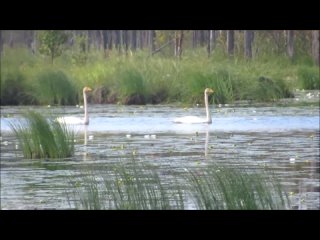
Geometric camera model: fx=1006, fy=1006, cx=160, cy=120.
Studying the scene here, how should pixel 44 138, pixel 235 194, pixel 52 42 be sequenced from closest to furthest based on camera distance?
pixel 235 194
pixel 44 138
pixel 52 42

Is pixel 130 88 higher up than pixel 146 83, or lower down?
lower down

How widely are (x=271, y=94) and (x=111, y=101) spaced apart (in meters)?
4.70

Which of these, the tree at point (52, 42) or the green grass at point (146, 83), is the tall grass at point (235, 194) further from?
the tree at point (52, 42)

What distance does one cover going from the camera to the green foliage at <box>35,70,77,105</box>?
28609 millimetres

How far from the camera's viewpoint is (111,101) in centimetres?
2947

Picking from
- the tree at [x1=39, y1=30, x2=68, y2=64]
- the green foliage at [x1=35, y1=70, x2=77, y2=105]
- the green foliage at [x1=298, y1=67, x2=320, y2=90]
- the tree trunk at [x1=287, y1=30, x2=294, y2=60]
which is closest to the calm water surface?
the green foliage at [x1=35, y1=70, x2=77, y2=105]

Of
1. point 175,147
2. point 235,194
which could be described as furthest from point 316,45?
point 235,194

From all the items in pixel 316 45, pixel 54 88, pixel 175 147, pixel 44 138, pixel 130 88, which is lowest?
pixel 175 147

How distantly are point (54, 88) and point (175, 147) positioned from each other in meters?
12.6

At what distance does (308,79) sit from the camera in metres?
32.7

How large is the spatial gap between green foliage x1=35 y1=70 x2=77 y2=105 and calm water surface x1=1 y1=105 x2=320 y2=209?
196cm

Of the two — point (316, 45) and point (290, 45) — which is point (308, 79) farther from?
point (316, 45)
